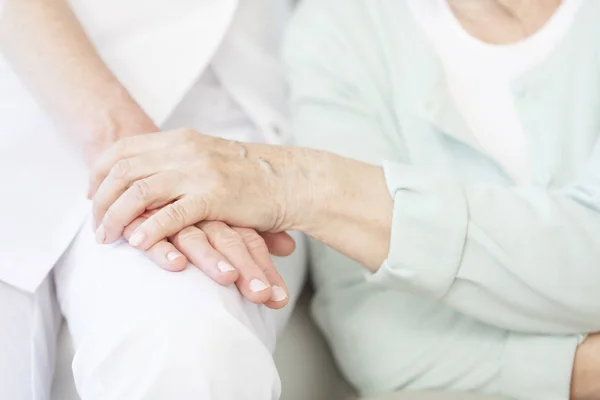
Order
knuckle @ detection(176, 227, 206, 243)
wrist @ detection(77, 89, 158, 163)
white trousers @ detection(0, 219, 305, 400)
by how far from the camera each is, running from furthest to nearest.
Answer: wrist @ detection(77, 89, 158, 163) < knuckle @ detection(176, 227, 206, 243) < white trousers @ detection(0, 219, 305, 400)

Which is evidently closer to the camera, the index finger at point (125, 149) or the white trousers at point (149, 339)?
the white trousers at point (149, 339)

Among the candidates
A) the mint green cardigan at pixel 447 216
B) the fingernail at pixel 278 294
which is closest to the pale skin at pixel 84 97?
the fingernail at pixel 278 294

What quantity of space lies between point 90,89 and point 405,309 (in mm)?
482

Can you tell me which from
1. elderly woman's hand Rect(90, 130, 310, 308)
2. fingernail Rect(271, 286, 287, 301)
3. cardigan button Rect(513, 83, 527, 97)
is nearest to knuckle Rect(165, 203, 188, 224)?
elderly woman's hand Rect(90, 130, 310, 308)

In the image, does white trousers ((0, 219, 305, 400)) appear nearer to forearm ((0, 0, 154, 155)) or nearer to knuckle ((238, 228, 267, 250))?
knuckle ((238, 228, 267, 250))

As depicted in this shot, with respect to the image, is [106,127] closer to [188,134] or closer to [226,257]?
[188,134]

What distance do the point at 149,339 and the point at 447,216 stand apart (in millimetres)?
340

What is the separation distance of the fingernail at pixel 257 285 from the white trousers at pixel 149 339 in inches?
0.8

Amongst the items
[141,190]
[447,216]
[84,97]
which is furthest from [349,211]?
[84,97]

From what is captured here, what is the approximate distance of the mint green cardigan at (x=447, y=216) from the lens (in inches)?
33.2

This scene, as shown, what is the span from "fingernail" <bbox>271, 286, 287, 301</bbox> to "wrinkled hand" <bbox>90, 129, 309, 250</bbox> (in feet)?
0.26

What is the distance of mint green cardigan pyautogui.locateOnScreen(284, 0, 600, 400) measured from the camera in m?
0.84

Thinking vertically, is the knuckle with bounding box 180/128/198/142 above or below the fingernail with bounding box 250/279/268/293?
above

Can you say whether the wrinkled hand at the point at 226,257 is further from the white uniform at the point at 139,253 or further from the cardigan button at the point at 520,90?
the cardigan button at the point at 520,90
